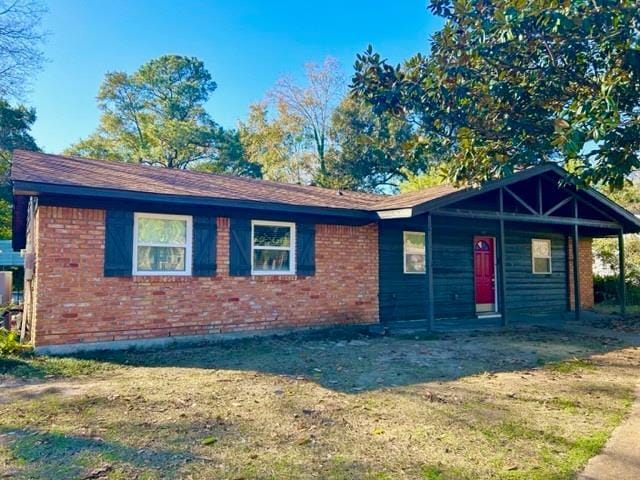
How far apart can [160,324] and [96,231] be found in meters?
1.94

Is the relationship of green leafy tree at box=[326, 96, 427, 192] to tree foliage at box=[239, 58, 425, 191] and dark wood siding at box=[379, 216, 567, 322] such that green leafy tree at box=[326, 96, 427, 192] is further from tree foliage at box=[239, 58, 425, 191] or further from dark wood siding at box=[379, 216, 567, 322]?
dark wood siding at box=[379, 216, 567, 322]

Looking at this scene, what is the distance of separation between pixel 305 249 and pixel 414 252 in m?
3.25

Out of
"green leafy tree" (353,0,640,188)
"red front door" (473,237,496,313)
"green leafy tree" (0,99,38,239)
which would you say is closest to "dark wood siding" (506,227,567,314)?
"red front door" (473,237,496,313)

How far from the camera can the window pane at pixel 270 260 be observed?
922cm

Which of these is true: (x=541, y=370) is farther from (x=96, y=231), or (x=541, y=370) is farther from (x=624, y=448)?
(x=96, y=231)

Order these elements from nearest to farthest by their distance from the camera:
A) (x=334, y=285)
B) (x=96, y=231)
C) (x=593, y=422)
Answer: (x=593, y=422) → (x=96, y=231) → (x=334, y=285)

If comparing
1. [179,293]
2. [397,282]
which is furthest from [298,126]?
[179,293]

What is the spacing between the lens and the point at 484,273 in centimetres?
1280

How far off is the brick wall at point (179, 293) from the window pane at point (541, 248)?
5.91 metres

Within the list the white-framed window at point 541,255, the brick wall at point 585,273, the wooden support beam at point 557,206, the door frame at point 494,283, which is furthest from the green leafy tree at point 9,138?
the brick wall at point 585,273

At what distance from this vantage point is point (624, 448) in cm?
375

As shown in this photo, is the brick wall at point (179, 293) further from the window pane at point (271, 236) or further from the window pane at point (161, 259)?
the window pane at point (271, 236)

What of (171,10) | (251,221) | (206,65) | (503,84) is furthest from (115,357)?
(206,65)

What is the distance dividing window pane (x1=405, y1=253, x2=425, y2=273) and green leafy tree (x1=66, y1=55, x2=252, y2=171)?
22605 mm
